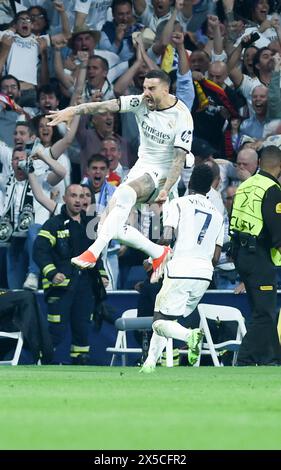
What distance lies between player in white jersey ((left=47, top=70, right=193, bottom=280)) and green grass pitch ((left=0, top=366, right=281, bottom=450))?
172 centimetres

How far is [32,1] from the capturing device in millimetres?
20703

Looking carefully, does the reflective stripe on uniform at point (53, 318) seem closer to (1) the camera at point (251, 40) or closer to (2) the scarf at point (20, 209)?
(2) the scarf at point (20, 209)

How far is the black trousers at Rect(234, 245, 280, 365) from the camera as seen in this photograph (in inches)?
629

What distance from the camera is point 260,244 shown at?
16.1 metres

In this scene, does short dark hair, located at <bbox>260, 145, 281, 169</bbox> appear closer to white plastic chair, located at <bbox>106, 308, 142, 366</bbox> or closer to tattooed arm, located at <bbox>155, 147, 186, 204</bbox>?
tattooed arm, located at <bbox>155, 147, 186, 204</bbox>

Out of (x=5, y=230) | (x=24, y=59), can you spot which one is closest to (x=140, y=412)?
(x=5, y=230)

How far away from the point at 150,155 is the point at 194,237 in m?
1.14

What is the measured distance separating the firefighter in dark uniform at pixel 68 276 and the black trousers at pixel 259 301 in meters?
2.75

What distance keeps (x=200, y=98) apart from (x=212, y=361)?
4.01 meters

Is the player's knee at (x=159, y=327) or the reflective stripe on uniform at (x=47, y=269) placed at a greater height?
the player's knee at (x=159, y=327)

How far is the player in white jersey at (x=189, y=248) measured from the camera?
1453 centimetres

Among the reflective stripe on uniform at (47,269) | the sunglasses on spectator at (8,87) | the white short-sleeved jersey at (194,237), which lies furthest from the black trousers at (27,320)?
the sunglasses on spectator at (8,87)

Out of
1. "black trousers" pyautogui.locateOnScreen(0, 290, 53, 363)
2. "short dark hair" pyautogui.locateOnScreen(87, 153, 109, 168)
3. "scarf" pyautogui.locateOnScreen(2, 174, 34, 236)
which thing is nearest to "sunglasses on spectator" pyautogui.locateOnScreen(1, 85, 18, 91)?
"scarf" pyautogui.locateOnScreen(2, 174, 34, 236)
